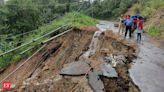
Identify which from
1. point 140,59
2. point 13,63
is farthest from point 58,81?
point 13,63

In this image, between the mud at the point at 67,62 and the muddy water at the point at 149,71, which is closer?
the mud at the point at 67,62

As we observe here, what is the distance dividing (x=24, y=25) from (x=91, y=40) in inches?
658

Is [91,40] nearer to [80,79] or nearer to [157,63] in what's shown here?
[157,63]

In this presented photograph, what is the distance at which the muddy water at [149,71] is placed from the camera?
9544mm

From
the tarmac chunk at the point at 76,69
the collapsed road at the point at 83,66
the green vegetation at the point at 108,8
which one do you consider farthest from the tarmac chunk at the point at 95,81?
the green vegetation at the point at 108,8

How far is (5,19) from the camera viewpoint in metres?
29.9

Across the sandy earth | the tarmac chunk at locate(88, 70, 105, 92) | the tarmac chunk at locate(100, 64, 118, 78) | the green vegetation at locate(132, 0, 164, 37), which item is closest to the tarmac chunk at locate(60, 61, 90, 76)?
the sandy earth

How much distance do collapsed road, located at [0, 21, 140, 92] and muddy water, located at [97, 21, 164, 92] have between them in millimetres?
301

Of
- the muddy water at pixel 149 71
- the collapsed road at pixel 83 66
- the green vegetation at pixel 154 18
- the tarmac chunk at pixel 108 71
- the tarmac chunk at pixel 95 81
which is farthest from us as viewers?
the green vegetation at pixel 154 18

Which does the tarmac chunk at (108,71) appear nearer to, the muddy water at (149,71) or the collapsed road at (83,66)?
the collapsed road at (83,66)

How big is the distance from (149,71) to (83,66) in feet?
8.98

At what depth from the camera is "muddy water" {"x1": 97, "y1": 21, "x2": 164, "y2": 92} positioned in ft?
31.3

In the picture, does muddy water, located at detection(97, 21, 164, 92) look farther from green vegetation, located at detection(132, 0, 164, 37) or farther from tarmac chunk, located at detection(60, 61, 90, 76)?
green vegetation, located at detection(132, 0, 164, 37)

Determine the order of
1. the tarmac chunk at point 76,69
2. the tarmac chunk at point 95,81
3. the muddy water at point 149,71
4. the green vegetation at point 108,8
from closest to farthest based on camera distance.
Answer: the tarmac chunk at point 95,81 → the muddy water at point 149,71 → the tarmac chunk at point 76,69 → the green vegetation at point 108,8
